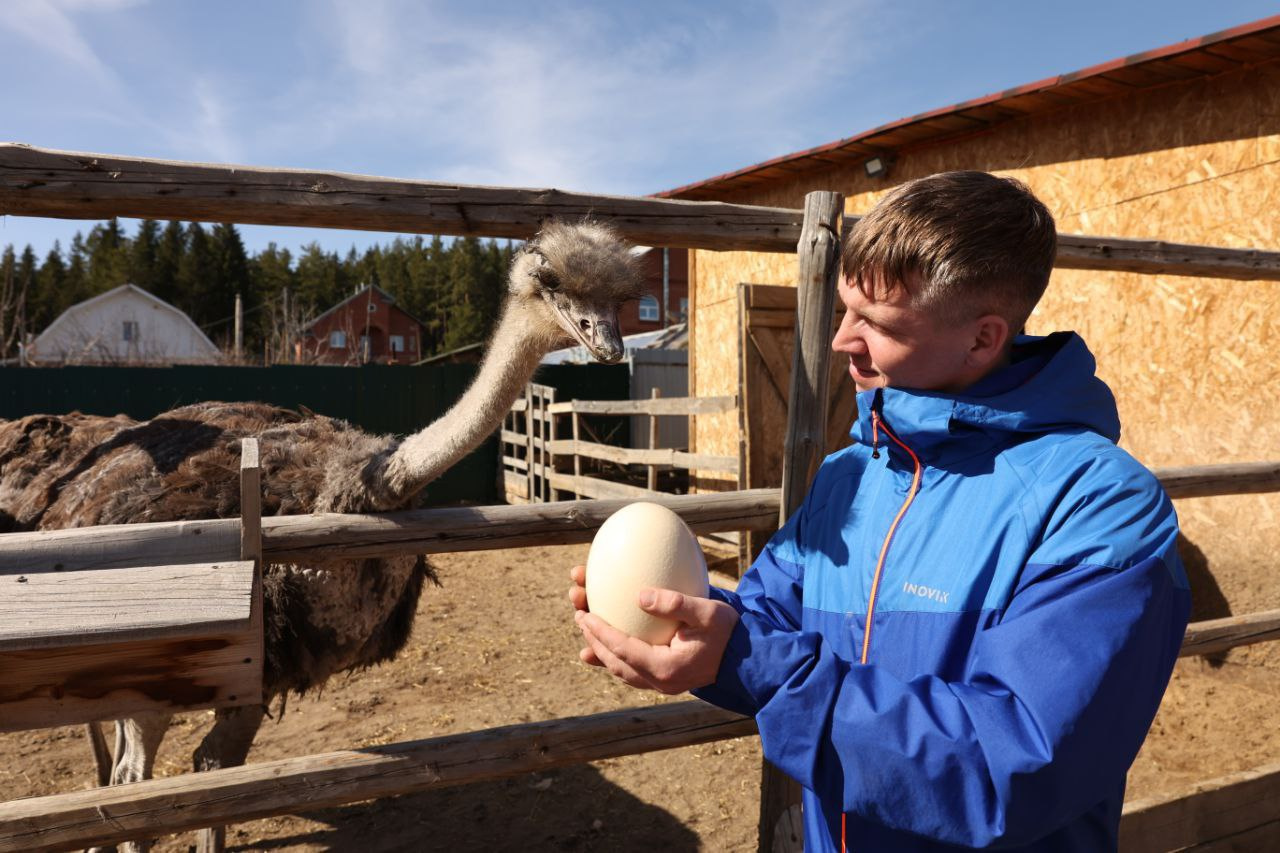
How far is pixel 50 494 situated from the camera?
9.31ft

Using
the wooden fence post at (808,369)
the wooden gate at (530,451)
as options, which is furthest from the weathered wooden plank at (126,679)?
the wooden gate at (530,451)

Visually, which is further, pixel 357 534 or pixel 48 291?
pixel 48 291

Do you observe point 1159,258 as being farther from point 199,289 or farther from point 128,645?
point 199,289

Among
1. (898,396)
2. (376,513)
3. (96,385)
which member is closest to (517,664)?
(376,513)

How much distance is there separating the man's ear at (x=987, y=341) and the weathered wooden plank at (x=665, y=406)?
5.67 meters

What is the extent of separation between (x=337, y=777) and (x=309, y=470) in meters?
0.93

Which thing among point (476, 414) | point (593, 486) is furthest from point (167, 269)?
point (476, 414)

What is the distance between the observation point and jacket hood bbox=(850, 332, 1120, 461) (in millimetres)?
1102

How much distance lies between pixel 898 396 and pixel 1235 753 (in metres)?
3.88

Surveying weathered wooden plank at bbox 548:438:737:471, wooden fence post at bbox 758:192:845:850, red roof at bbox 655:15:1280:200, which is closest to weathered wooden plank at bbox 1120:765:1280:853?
wooden fence post at bbox 758:192:845:850

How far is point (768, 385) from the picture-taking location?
3.73 m

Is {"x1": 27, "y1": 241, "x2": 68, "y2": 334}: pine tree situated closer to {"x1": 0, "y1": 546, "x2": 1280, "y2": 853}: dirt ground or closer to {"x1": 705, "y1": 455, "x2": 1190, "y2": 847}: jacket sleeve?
{"x1": 0, "y1": 546, "x2": 1280, "y2": 853}: dirt ground

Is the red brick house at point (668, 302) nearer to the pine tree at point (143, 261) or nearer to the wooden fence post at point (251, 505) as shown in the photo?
the wooden fence post at point (251, 505)

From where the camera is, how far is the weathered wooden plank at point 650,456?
23.1 feet
